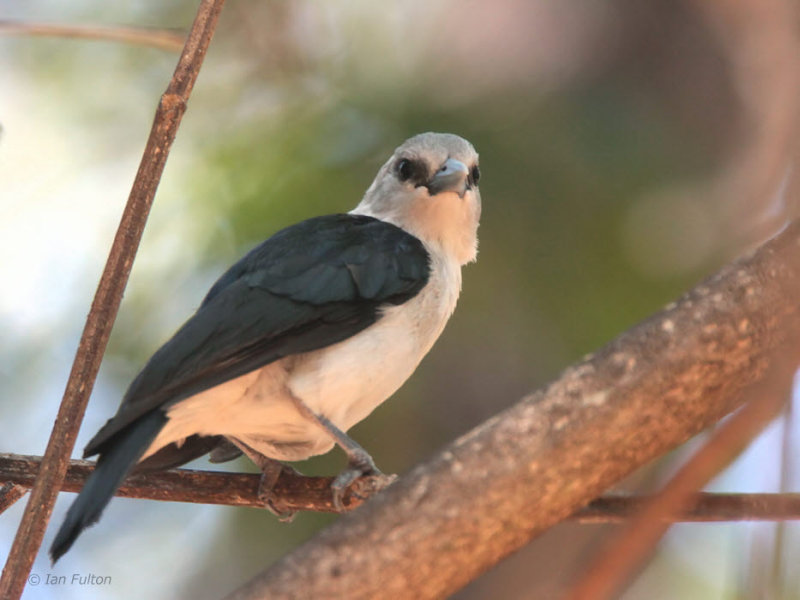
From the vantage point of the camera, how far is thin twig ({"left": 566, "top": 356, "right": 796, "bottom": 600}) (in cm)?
98

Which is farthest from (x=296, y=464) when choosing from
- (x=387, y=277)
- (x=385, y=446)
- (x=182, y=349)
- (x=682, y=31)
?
(x=682, y=31)

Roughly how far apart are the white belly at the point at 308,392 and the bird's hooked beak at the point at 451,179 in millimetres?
590

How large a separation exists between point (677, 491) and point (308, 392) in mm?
2056

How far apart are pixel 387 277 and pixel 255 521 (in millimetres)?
1956

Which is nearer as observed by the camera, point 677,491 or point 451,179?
point 677,491

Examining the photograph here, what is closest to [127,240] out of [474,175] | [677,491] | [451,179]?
[677,491]

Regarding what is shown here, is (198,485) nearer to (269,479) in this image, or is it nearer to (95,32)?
(269,479)

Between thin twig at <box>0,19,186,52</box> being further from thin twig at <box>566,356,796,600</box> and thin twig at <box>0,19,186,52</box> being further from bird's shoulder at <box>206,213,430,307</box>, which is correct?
thin twig at <box>566,356,796,600</box>

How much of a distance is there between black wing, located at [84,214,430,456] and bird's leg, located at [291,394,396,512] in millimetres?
208

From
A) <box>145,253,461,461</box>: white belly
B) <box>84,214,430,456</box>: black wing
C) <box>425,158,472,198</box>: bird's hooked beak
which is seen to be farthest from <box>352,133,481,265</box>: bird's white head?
<box>145,253,461,461</box>: white belly

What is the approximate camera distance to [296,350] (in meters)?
2.94

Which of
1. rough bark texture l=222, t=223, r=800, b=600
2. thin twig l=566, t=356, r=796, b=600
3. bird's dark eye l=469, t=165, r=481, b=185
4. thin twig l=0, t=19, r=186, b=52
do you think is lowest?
thin twig l=566, t=356, r=796, b=600

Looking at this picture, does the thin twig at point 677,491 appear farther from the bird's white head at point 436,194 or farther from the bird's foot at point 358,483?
the bird's white head at point 436,194

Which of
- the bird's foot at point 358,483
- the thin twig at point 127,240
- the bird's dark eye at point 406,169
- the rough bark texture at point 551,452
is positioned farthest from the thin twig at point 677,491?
the bird's dark eye at point 406,169
